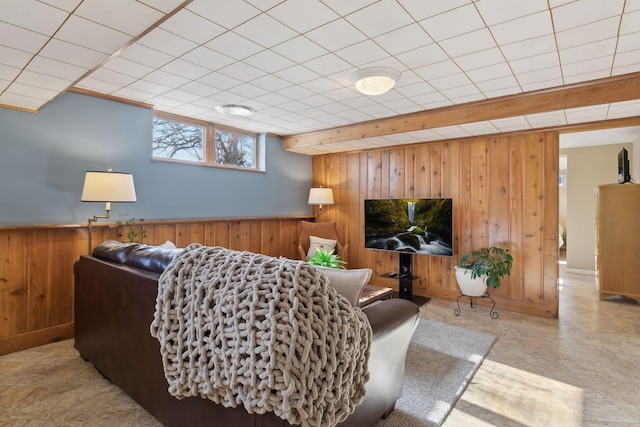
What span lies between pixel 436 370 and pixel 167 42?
9.47 ft

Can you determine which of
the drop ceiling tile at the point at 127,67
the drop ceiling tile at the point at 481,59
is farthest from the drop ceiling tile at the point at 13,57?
the drop ceiling tile at the point at 481,59

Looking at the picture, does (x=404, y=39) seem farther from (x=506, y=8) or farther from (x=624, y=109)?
(x=624, y=109)

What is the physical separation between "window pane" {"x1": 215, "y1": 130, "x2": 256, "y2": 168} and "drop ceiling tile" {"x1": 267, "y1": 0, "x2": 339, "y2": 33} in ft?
8.59

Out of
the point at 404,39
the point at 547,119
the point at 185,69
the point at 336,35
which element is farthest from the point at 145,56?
the point at 547,119

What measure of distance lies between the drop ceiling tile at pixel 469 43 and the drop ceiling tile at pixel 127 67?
2.14 meters

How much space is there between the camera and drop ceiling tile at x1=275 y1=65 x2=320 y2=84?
8.26ft

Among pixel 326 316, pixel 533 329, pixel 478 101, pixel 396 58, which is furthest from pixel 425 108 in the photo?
pixel 326 316

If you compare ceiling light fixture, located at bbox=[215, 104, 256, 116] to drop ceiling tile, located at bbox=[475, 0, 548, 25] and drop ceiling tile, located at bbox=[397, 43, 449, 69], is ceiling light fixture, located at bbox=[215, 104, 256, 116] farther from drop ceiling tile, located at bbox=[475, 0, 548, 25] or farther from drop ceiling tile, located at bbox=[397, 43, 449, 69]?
drop ceiling tile, located at bbox=[475, 0, 548, 25]

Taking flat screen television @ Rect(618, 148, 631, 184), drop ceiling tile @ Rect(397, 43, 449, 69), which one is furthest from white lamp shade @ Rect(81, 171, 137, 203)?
flat screen television @ Rect(618, 148, 631, 184)

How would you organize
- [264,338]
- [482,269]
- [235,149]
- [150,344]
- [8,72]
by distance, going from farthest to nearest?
[235,149] → [482,269] → [8,72] → [150,344] → [264,338]

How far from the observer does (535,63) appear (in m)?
2.37

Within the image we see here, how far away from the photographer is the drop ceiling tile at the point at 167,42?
2.02 metres

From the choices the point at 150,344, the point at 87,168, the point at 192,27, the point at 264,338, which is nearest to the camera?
the point at 264,338

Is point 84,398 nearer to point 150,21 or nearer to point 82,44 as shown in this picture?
point 82,44
